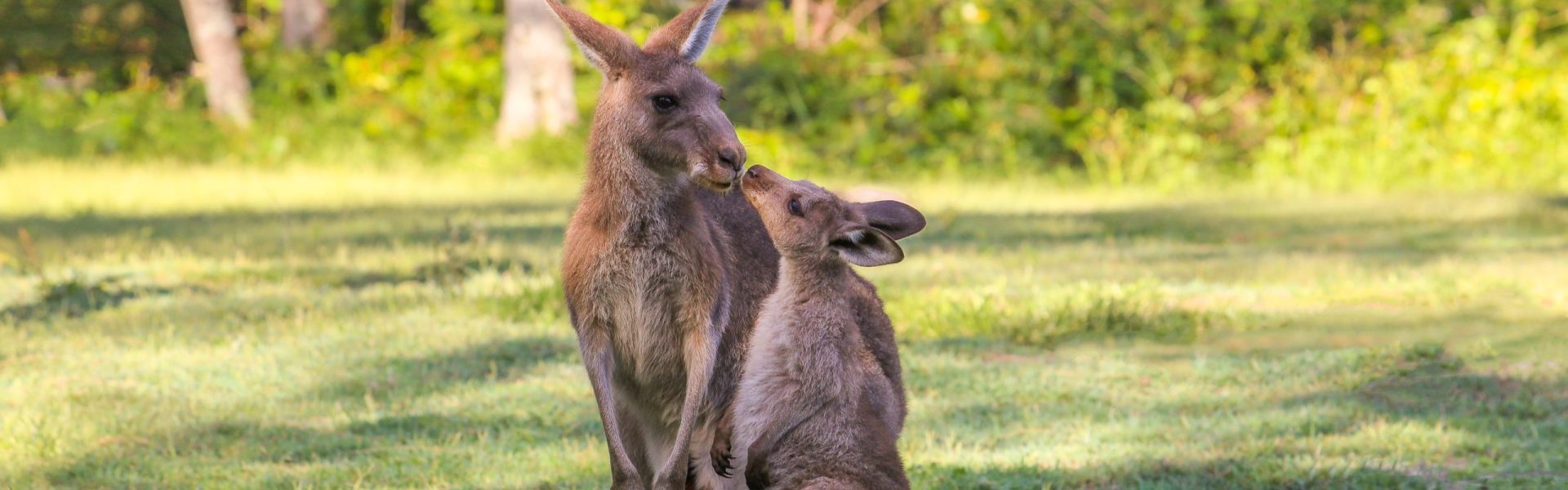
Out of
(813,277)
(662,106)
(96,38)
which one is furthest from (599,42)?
(96,38)

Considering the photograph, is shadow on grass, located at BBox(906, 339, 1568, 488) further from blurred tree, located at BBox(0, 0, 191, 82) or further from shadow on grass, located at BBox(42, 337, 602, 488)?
blurred tree, located at BBox(0, 0, 191, 82)

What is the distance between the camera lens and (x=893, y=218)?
15.4 ft

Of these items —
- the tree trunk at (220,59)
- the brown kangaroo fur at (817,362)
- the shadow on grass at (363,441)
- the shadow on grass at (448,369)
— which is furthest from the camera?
the tree trunk at (220,59)

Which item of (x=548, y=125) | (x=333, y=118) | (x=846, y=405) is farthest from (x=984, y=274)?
(x=333, y=118)

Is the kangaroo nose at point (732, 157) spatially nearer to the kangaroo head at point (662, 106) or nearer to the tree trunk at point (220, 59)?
the kangaroo head at point (662, 106)

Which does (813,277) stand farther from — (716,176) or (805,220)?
(716,176)

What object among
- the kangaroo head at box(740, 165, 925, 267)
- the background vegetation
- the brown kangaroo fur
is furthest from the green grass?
the background vegetation

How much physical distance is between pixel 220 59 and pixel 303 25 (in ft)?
9.21

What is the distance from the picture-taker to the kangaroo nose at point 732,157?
164 inches

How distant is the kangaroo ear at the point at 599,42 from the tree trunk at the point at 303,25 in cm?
1641

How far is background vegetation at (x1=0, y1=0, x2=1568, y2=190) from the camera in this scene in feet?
48.0

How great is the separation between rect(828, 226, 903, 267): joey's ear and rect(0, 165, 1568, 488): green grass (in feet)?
3.71

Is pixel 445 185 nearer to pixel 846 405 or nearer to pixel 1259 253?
pixel 1259 253

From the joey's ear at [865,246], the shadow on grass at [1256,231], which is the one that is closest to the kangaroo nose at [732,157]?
the joey's ear at [865,246]
